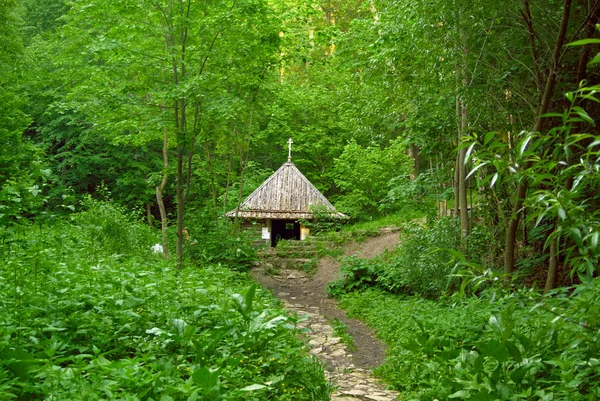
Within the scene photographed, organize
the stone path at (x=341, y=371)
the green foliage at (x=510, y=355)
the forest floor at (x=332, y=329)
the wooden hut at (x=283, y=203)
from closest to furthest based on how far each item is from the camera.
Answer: the green foliage at (x=510, y=355) → the stone path at (x=341, y=371) → the forest floor at (x=332, y=329) → the wooden hut at (x=283, y=203)

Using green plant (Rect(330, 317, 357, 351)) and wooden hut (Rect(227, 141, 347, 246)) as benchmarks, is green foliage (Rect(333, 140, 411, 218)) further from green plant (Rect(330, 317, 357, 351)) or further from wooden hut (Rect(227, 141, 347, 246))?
green plant (Rect(330, 317, 357, 351))

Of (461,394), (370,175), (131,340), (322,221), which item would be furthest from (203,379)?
(370,175)

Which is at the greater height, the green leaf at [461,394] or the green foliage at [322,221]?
the green foliage at [322,221]

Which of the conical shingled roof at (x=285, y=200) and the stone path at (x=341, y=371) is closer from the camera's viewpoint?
the stone path at (x=341, y=371)

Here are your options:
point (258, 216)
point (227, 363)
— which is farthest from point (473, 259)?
point (258, 216)

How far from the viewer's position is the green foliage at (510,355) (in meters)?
3.33

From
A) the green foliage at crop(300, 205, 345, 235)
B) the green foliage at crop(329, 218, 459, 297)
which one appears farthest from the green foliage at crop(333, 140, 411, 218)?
the green foliage at crop(329, 218, 459, 297)

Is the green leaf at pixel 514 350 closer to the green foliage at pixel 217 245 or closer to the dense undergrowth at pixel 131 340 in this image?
the dense undergrowth at pixel 131 340

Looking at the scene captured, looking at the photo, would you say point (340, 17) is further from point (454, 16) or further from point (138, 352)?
point (138, 352)

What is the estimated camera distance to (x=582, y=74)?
6406 millimetres

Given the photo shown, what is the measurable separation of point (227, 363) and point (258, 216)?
51.1 ft

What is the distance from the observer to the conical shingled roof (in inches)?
763

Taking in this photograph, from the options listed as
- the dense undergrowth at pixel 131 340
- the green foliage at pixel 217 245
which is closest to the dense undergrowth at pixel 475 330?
the dense undergrowth at pixel 131 340

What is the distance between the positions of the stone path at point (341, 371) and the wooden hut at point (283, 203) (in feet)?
35.0
